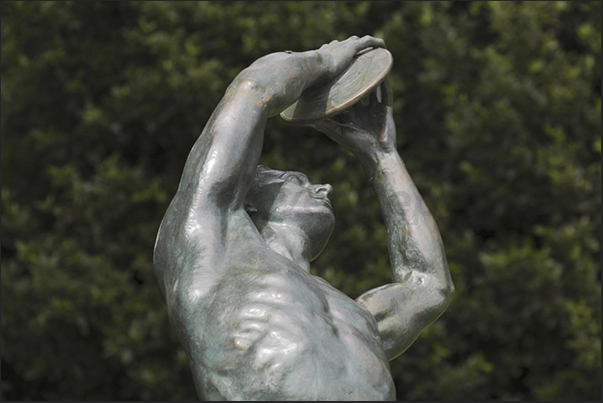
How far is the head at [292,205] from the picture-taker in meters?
3.01

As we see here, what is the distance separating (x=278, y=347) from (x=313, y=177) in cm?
458

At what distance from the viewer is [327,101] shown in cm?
315

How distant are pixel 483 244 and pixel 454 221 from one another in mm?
281

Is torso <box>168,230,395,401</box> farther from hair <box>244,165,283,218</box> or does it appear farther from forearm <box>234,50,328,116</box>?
forearm <box>234,50,328,116</box>

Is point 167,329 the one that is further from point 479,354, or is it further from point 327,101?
point 327,101

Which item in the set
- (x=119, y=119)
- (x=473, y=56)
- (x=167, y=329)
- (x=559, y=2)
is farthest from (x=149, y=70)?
(x=559, y=2)

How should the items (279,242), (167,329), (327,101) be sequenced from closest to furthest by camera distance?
(279,242) → (327,101) → (167,329)

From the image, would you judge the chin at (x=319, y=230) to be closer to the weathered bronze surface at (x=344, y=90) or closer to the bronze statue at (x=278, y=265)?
the bronze statue at (x=278, y=265)

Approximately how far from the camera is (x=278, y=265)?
8.98 ft

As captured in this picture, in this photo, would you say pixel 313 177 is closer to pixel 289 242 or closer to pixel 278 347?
pixel 289 242

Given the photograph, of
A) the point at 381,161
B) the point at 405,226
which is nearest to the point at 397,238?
the point at 405,226

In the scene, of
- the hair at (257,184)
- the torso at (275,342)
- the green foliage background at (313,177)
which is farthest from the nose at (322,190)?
the green foliage background at (313,177)

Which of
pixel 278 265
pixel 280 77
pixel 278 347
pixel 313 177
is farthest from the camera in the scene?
pixel 313 177

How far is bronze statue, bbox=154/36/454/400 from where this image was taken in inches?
101
